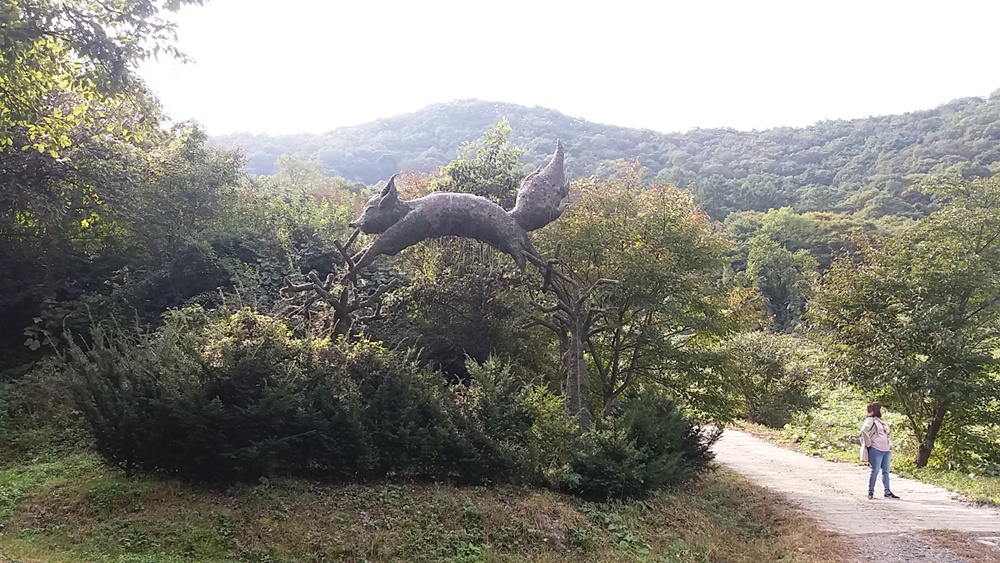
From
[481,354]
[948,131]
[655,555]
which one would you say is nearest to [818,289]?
[481,354]

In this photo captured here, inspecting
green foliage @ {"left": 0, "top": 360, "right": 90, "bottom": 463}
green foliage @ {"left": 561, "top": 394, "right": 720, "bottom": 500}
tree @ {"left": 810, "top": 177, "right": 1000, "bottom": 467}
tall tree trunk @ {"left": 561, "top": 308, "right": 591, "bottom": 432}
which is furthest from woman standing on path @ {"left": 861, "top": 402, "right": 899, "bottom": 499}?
green foliage @ {"left": 0, "top": 360, "right": 90, "bottom": 463}

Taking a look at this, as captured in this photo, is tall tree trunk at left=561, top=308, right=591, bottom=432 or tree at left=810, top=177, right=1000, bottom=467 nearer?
tall tree trunk at left=561, top=308, right=591, bottom=432

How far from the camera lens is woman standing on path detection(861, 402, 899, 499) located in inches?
363

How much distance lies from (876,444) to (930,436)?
3.66 m

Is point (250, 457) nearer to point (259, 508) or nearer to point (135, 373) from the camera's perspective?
point (259, 508)

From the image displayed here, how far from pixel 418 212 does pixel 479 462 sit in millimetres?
3363

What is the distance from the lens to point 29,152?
32.7ft

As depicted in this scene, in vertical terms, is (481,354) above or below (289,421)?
above

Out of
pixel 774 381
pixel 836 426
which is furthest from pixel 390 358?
pixel 774 381

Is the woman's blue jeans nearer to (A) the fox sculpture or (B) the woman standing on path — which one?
(B) the woman standing on path

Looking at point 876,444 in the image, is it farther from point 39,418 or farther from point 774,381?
point 39,418

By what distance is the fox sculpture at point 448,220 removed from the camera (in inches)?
314

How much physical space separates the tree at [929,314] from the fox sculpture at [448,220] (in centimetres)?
742

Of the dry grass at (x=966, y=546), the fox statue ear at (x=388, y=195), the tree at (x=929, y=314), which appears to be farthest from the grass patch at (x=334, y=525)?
Result: the tree at (x=929, y=314)
